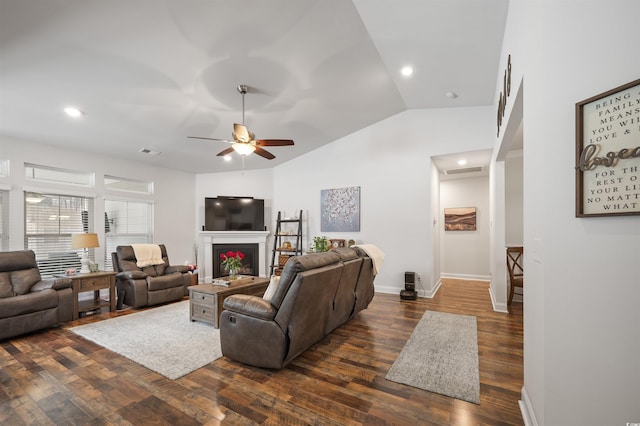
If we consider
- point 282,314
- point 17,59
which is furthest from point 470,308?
point 17,59

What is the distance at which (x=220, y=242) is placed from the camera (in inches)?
287

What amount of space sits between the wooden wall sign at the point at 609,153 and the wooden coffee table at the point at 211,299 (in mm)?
3680

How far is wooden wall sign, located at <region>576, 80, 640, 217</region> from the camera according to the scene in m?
1.19

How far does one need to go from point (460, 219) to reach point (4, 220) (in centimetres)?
900

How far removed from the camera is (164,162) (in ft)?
21.5

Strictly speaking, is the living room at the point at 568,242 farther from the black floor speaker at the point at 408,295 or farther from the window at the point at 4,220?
the window at the point at 4,220

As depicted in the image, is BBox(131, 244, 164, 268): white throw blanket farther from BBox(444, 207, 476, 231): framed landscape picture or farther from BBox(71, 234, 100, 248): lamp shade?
BBox(444, 207, 476, 231): framed landscape picture

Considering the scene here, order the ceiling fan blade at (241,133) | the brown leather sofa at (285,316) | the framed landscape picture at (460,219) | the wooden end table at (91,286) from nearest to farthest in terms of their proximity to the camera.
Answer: the brown leather sofa at (285,316)
the ceiling fan blade at (241,133)
the wooden end table at (91,286)
the framed landscape picture at (460,219)

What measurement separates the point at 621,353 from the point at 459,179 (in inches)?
271

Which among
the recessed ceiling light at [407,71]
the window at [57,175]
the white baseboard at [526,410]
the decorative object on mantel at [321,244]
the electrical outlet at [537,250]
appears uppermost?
the recessed ceiling light at [407,71]

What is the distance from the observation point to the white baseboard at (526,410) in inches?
71.2

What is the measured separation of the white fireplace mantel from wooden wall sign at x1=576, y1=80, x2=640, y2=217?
6540 mm

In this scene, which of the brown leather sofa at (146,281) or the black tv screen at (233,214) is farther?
the black tv screen at (233,214)

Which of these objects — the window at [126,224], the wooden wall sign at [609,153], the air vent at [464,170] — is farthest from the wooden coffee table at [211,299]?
the air vent at [464,170]
